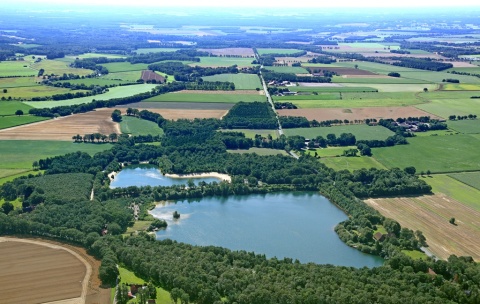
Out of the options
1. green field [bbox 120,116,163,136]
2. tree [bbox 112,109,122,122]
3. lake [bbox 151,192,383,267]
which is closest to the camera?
lake [bbox 151,192,383,267]

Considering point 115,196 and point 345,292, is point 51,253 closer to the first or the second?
point 115,196

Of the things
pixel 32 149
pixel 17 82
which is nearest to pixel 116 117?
pixel 32 149

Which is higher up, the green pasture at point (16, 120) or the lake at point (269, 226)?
the green pasture at point (16, 120)

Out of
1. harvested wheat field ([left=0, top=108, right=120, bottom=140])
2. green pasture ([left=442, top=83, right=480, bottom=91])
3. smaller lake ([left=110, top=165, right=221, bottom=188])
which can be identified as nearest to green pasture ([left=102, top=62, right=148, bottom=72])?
harvested wheat field ([left=0, top=108, right=120, bottom=140])

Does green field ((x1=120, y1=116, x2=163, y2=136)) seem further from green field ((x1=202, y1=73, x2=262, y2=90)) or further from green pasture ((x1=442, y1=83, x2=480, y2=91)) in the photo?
green pasture ((x1=442, y1=83, x2=480, y2=91))

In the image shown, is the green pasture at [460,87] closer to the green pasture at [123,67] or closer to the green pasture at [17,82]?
the green pasture at [123,67]

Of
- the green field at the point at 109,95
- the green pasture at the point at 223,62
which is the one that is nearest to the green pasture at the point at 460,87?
the green pasture at the point at 223,62

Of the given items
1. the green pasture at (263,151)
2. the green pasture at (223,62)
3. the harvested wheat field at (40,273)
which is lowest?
the harvested wheat field at (40,273)

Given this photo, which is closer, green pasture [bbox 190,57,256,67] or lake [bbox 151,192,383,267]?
lake [bbox 151,192,383,267]
